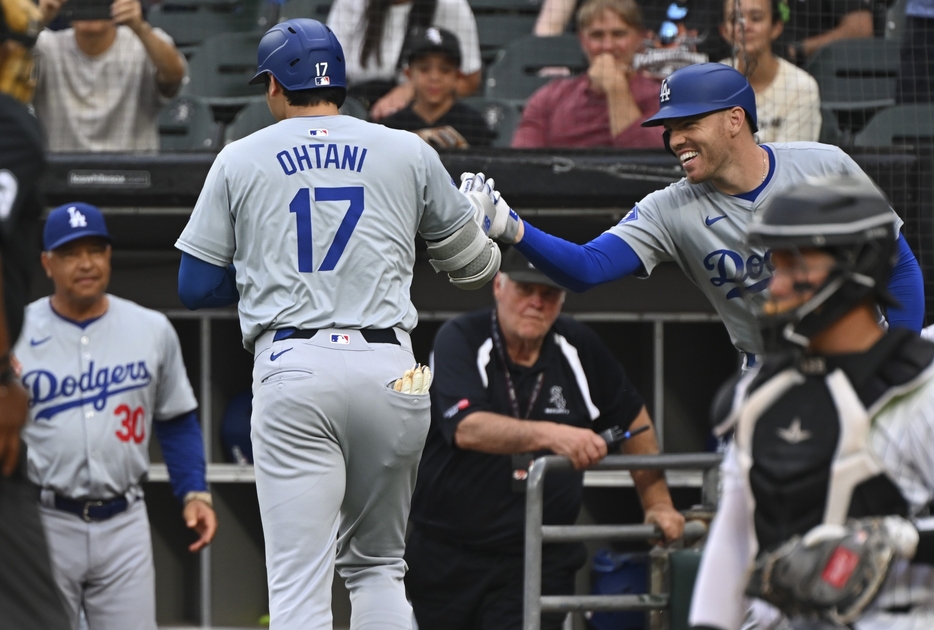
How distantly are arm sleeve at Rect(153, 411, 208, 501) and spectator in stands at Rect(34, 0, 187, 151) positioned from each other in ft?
5.29

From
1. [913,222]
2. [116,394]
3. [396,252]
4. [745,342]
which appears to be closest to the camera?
[396,252]

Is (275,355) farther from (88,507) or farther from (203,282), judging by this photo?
(88,507)

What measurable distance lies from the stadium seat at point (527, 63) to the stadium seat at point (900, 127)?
158 cm

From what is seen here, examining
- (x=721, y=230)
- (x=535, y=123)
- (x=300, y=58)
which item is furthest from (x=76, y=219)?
(x=721, y=230)

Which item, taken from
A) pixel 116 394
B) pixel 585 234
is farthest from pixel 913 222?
pixel 116 394

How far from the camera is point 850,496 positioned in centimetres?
214

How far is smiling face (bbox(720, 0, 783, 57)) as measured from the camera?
5797 mm

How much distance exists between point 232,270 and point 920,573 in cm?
208

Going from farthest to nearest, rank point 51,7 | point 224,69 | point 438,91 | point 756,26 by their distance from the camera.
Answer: point 224,69 < point 438,91 < point 756,26 < point 51,7

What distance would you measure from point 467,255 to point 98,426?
1.86 metres

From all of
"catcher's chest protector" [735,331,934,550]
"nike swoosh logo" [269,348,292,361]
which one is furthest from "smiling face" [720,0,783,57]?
"catcher's chest protector" [735,331,934,550]

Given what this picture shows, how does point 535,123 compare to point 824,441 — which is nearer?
point 824,441

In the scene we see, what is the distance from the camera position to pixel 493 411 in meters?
5.17

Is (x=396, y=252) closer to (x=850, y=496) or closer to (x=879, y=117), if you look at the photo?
(x=850, y=496)
